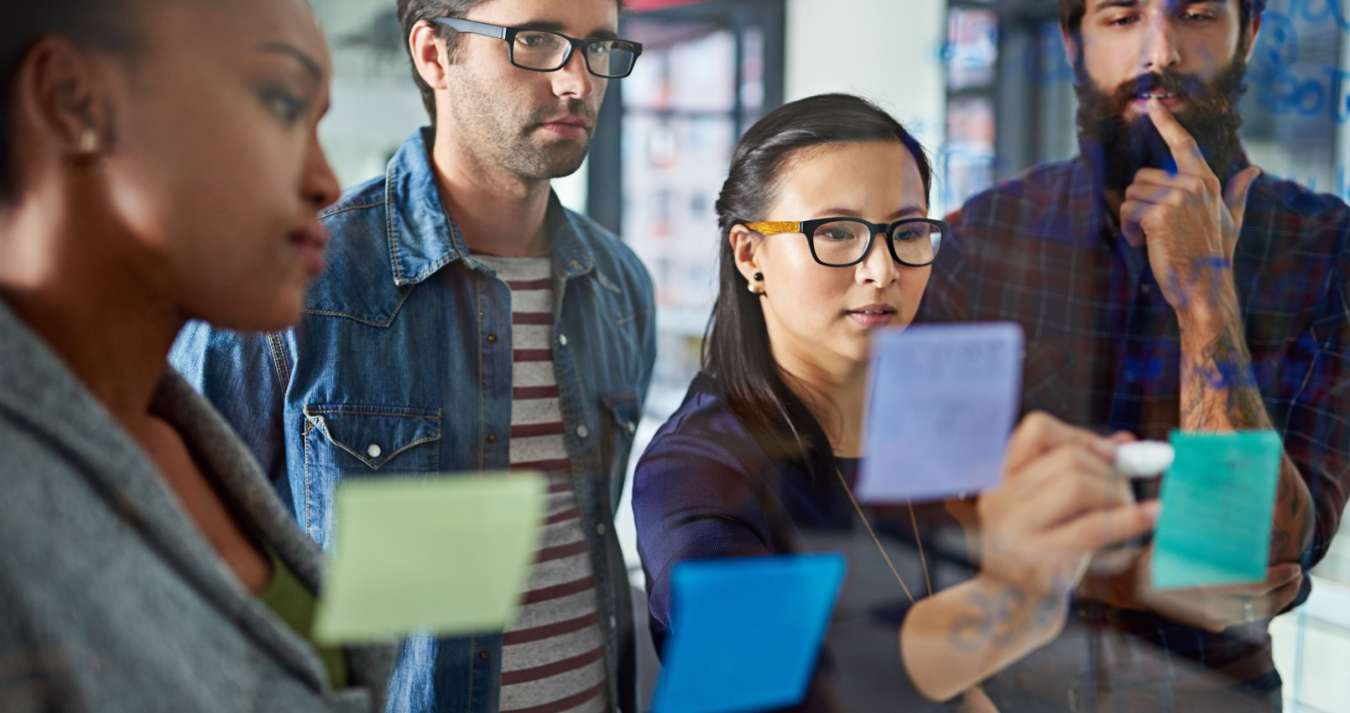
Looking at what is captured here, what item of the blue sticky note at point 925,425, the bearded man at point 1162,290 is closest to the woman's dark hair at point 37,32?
the blue sticky note at point 925,425

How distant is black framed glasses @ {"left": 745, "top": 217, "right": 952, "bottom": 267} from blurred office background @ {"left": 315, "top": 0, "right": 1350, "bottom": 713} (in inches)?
3.2

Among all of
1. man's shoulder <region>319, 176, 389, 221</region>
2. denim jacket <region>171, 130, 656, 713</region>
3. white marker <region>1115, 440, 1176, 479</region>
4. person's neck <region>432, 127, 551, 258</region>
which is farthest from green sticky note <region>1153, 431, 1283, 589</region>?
man's shoulder <region>319, 176, 389, 221</region>

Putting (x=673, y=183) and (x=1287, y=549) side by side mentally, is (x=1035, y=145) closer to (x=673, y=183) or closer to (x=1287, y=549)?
(x=673, y=183)

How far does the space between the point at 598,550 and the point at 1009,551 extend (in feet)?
1.11

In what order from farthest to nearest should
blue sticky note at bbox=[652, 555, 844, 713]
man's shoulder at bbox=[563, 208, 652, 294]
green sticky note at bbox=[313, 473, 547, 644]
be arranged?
man's shoulder at bbox=[563, 208, 652, 294] → blue sticky note at bbox=[652, 555, 844, 713] → green sticky note at bbox=[313, 473, 547, 644]

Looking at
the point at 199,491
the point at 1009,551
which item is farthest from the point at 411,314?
the point at 1009,551

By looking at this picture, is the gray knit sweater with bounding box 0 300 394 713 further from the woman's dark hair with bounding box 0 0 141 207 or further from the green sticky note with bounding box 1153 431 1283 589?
the green sticky note with bounding box 1153 431 1283 589

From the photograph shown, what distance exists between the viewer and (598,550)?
0.91m

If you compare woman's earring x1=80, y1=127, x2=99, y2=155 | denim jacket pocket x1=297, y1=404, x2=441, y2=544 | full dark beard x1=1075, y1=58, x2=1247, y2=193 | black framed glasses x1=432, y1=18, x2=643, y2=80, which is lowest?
denim jacket pocket x1=297, y1=404, x2=441, y2=544

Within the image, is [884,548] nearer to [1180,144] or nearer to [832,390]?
[832,390]

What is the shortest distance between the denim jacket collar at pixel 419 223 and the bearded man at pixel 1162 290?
0.44 m

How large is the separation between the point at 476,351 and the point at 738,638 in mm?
307

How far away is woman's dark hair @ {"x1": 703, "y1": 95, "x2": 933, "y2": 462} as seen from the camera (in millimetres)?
889

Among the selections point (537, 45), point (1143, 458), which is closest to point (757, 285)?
point (537, 45)
